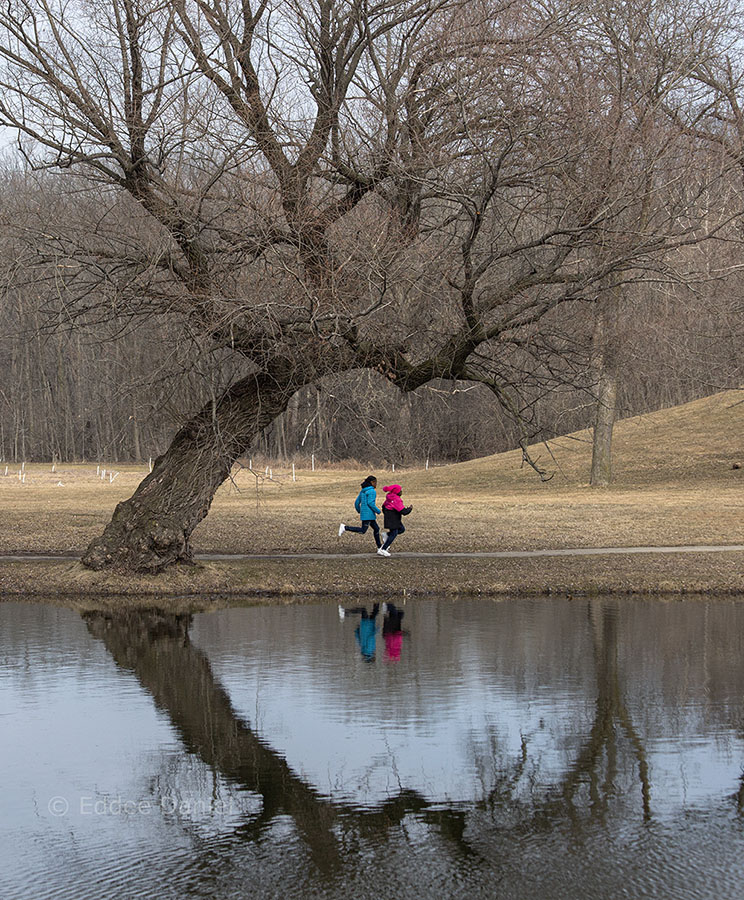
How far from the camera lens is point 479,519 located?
2920 centimetres

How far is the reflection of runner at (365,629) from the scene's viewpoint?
12.0 metres

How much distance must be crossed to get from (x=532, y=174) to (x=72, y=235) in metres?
6.28

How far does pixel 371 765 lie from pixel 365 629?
583 cm

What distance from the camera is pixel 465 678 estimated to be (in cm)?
1053

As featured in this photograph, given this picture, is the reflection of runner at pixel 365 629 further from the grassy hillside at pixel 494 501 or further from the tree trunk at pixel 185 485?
the tree trunk at pixel 185 485

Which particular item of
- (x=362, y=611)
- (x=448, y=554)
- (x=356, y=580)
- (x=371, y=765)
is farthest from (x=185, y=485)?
(x=371, y=765)

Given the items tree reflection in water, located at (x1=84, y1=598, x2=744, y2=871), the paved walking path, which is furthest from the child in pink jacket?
tree reflection in water, located at (x1=84, y1=598, x2=744, y2=871)

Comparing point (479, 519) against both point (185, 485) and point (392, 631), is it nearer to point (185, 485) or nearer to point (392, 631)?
point (185, 485)

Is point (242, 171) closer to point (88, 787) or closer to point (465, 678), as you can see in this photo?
point (465, 678)

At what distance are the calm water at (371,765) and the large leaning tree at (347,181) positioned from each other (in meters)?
4.44

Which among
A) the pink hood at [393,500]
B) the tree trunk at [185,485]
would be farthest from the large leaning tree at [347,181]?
the pink hood at [393,500]

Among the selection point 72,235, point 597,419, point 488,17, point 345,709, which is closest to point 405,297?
point 488,17

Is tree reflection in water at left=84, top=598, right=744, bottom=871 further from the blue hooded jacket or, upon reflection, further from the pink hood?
the blue hooded jacket

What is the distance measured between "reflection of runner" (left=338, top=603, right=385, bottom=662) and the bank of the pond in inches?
57.4
